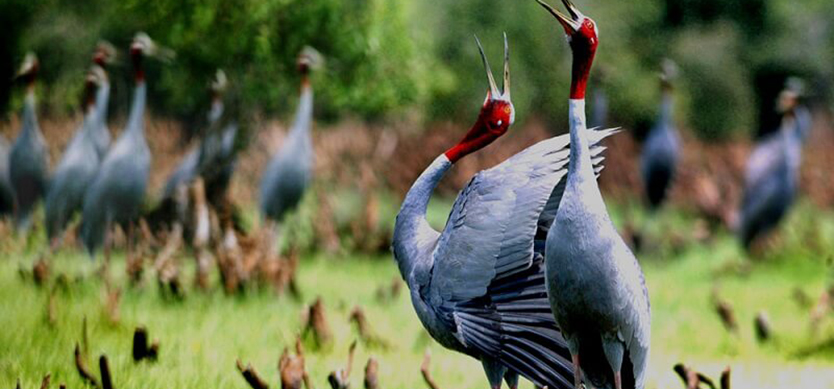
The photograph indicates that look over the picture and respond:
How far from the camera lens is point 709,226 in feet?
45.3

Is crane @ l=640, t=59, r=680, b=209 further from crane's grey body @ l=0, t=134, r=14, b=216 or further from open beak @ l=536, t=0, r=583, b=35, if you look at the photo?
open beak @ l=536, t=0, r=583, b=35

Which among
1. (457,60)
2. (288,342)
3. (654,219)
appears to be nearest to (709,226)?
(654,219)

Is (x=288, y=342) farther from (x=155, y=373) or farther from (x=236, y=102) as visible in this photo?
(x=236, y=102)

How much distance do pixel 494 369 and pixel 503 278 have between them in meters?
0.30

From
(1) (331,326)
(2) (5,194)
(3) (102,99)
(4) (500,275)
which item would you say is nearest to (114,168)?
(3) (102,99)

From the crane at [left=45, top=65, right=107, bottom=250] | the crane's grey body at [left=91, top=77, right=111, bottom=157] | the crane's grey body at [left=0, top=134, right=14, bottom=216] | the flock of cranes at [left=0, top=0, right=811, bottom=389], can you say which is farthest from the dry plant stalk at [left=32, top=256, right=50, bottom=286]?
the flock of cranes at [left=0, top=0, right=811, bottom=389]

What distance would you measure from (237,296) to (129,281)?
0.67m

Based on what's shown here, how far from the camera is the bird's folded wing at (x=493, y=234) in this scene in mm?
3795

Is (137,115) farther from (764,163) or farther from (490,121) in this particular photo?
(764,163)

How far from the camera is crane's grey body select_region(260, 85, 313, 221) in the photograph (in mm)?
8586

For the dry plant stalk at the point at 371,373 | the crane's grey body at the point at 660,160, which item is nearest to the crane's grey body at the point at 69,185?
the dry plant stalk at the point at 371,373

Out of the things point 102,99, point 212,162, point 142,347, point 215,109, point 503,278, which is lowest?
point 212,162

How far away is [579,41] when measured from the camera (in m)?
3.43

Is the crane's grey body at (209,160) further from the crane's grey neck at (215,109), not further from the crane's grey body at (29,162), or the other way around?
the crane's grey body at (29,162)
